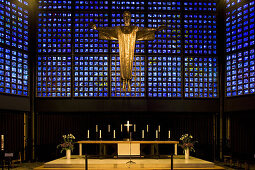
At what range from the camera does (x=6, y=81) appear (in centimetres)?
1535

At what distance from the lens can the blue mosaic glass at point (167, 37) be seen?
17391 millimetres

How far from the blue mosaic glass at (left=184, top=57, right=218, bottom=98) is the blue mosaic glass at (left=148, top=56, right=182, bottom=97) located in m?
0.38

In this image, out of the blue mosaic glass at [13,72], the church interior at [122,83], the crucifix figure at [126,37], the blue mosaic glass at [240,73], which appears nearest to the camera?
the crucifix figure at [126,37]

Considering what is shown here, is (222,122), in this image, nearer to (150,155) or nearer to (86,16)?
(150,155)

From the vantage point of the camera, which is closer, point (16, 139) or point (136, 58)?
point (16, 139)

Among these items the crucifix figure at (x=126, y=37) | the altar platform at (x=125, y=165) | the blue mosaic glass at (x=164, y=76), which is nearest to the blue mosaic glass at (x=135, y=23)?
the blue mosaic glass at (x=164, y=76)

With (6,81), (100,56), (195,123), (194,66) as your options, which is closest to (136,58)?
(100,56)

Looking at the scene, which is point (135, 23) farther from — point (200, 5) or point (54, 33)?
point (54, 33)

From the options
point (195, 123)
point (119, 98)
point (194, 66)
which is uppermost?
point (194, 66)

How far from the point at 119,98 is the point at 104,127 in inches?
63.8

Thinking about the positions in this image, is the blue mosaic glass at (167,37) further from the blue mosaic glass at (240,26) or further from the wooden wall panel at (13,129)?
the wooden wall panel at (13,129)

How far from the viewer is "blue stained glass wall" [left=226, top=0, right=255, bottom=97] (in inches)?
599

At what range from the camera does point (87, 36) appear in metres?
17.4

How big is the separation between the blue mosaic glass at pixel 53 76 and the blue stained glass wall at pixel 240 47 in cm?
755
